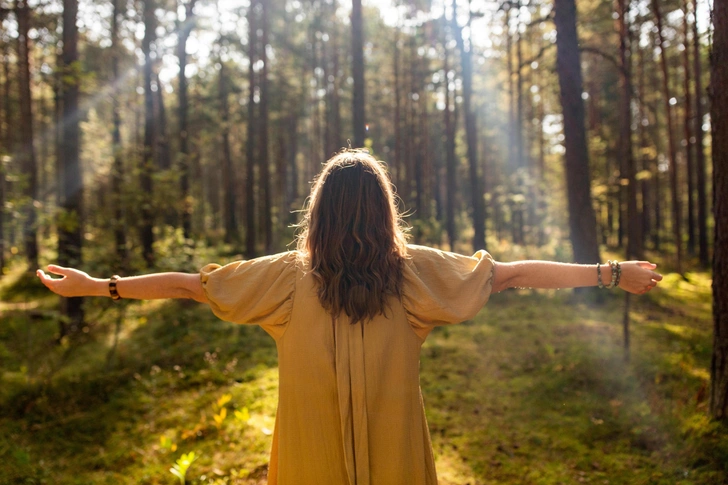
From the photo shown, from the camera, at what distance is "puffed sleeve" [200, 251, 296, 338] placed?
242cm

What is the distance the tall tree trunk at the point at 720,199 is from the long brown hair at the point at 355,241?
3.66 meters

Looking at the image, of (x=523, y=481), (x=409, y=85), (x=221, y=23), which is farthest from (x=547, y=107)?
(x=523, y=481)

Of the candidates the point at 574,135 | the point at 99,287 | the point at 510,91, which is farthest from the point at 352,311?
the point at 510,91

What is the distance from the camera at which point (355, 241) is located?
231 cm

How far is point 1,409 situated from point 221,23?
67.6ft

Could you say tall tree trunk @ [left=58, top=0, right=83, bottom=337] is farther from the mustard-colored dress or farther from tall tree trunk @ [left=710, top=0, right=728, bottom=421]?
tall tree trunk @ [left=710, top=0, right=728, bottom=421]

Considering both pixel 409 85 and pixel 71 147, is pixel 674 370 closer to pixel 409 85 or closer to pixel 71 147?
pixel 71 147

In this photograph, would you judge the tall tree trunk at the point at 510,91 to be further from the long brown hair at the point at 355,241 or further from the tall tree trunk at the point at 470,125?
the long brown hair at the point at 355,241

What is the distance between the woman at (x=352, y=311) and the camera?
2.32 meters

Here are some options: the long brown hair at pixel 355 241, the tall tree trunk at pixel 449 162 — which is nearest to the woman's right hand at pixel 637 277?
the long brown hair at pixel 355 241

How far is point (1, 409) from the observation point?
654 cm

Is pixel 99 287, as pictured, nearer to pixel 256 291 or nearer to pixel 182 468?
pixel 256 291

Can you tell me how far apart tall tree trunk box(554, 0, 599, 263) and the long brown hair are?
31.4 ft

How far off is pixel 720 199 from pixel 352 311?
403cm
